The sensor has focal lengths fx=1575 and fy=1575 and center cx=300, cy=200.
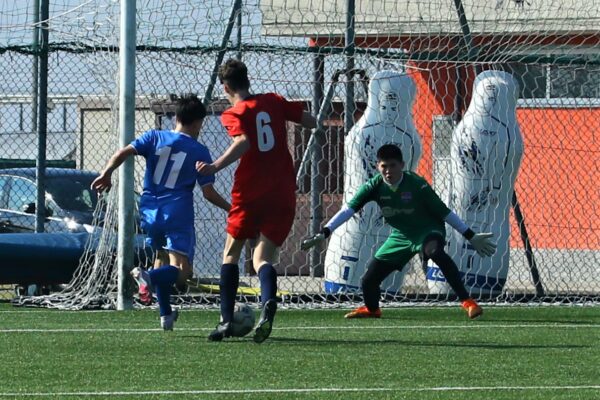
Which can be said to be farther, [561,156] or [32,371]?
[561,156]

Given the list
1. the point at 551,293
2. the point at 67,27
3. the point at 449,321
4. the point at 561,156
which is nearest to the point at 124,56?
the point at 67,27

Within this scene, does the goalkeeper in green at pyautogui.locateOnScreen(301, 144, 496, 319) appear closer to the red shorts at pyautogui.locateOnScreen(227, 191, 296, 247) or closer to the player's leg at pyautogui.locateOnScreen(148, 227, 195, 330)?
the player's leg at pyautogui.locateOnScreen(148, 227, 195, 330)

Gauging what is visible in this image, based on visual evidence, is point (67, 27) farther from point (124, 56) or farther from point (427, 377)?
point (427, 377)

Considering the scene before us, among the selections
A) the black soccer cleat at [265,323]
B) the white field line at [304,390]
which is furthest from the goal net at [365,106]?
the white field line at [304,390]

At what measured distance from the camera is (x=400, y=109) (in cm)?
1438

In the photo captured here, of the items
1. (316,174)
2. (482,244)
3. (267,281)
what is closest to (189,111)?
(267,281)

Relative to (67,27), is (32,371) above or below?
below

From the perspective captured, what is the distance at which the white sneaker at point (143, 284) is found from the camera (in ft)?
33.1

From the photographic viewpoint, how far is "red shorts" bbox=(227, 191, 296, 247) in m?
9.38

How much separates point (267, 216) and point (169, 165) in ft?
4.06

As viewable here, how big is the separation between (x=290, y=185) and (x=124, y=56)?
345cm

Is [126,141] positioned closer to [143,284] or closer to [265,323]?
[143,284]

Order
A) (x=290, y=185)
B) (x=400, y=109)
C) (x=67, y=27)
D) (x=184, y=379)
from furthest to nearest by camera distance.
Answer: (x=400, y=109)
(x=67, y=27)
(x=290, y=185)
(x=184, y=379)

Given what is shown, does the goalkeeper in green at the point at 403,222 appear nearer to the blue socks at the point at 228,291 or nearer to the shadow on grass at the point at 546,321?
the shadow on grass at the point at 546,321
